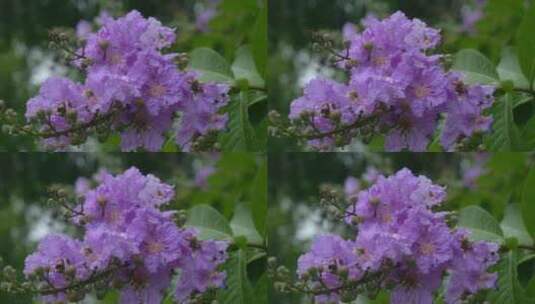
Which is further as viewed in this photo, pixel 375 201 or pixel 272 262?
pixel 272 262

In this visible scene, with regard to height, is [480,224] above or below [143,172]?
below

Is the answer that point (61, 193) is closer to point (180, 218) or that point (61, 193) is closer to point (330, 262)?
point (180, 218)

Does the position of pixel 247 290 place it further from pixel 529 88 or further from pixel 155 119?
pixel 529 88

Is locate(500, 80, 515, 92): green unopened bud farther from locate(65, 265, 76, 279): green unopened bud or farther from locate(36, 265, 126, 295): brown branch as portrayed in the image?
locate(65, 265, 76, 279): green unopened bud

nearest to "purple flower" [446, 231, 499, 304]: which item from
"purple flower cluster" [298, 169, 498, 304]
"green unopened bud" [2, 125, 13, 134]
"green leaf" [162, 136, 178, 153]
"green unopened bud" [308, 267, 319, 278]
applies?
"purple flower cluster" [298, 169, 498, 304]

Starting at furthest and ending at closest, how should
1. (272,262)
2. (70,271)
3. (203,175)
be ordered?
(203,175), (272,262), (70,271)

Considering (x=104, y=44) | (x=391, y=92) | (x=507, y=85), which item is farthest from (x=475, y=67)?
(x=104, y=44)

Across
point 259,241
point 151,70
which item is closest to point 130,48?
point 151,70
